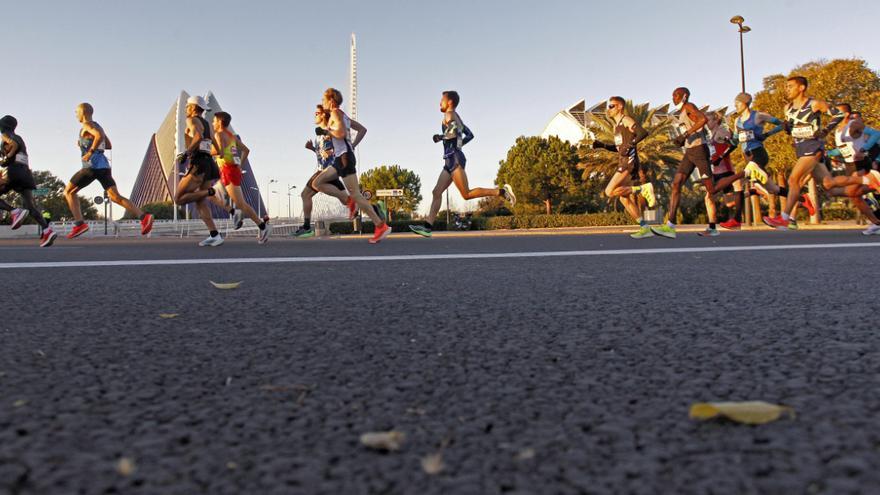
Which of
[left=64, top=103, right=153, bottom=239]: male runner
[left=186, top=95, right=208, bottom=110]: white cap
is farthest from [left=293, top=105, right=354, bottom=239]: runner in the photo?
[left=64, top=103, right=153, bottom=239]: male runner

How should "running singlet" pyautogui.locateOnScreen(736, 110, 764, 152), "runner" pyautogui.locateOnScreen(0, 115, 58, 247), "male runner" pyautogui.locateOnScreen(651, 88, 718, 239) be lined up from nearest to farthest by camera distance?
"runner" pyautogui.locateOnScreen(0, 115, 58, 247)
"male runner" pyautogui.locateOnScreen(651, 88, 718, 239)
"running singlet" pyautogui.locateOnScreen(736, 110, 764, 152)

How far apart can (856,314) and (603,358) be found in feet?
3.75

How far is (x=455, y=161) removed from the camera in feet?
29.4

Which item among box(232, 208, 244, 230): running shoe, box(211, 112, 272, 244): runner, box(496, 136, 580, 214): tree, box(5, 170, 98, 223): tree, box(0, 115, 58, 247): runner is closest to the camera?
box(0, 115, 58, 247): runner

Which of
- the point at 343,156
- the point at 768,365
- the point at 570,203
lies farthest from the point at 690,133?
the point at 570,203

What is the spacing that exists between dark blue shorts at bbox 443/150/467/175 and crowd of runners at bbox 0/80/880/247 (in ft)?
0.05

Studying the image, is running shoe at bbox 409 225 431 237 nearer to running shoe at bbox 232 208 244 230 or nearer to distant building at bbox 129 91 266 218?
running shoe at bbox 232 208 244 230

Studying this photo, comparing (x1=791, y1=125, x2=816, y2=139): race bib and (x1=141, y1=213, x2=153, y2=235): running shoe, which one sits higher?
(x1=791, y1=125, x2=816, y2=139): race bib

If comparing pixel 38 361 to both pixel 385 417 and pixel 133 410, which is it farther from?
pixel 385 417

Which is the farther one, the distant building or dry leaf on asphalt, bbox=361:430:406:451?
the distant building

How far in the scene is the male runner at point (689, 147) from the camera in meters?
8.55

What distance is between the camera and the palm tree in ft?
126

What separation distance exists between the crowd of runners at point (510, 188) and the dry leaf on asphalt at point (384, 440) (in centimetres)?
747

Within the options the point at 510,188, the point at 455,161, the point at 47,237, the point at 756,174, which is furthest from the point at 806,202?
the point at 47,237
